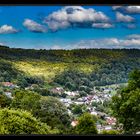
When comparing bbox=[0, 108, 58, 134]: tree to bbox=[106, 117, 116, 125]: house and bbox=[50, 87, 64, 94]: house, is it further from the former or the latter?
bbox=[106, 117, 116, 125]: house

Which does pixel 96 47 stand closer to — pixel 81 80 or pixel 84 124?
pixel 81 80

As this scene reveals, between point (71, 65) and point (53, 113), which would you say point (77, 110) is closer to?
point (53, 113)

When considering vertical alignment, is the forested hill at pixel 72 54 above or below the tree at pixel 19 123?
above

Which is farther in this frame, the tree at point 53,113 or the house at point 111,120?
the house at point 111,120
